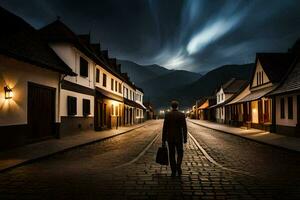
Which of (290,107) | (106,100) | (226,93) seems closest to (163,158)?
(290,107)

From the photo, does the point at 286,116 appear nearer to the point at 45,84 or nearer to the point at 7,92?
the point at 45,84

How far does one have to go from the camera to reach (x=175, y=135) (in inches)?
289

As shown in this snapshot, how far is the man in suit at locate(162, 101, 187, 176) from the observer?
24.2 ft

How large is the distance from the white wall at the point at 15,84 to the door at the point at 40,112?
0.48 metres

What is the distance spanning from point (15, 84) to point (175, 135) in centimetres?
887

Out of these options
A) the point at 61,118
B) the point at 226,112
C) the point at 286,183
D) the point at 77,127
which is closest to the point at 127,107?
the point at 226,112

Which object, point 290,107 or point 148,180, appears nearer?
point 148,180

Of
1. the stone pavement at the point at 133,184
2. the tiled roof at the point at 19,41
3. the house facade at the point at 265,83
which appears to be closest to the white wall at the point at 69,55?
the tiled roof at the point at 19,41

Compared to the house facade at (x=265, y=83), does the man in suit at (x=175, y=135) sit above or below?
below

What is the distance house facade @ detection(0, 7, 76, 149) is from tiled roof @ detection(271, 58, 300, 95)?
14074 mm

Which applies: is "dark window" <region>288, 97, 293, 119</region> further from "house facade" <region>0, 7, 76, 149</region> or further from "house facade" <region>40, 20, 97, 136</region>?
"house facade" <region>0, 7, 76, 149</region>

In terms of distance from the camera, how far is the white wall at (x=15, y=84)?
12.3 meters

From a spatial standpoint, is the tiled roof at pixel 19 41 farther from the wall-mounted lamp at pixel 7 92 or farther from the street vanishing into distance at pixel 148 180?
the street vanishing into distance at pixel 148 180

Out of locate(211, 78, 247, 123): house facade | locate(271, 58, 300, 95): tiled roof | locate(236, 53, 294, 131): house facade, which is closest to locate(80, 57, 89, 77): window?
locate(271, 58, 300, 95): tiled roof
